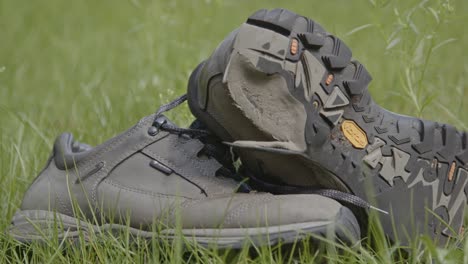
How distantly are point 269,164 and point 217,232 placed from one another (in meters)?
0.21

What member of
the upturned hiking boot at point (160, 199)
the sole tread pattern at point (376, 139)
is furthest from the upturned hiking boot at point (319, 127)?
the upturned hiking boot at point (160, 199)

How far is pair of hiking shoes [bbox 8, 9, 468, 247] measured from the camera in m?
1.66

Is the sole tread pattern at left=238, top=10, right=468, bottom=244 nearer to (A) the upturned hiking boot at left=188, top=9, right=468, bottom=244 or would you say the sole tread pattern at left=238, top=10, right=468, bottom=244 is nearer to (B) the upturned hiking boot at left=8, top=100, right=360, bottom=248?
(A) the upturned hiking boot at left=188, top=9, right=468, bottom=244

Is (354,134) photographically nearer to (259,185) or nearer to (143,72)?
(259,185)

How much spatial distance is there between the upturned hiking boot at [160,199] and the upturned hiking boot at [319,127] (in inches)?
4.1

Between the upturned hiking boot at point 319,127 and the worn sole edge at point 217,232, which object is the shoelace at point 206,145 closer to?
the upturned hiking boot at point 319,127

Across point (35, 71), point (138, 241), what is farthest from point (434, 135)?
point (35, 71)

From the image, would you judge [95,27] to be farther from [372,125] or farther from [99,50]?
[372,125]

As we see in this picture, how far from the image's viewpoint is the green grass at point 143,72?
1.69m

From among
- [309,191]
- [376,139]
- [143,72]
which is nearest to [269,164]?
[309,191]

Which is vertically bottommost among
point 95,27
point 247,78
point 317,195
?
point 95,27

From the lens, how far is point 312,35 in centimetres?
169

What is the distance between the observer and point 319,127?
1.70 meters

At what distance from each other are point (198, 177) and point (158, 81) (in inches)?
50.2
